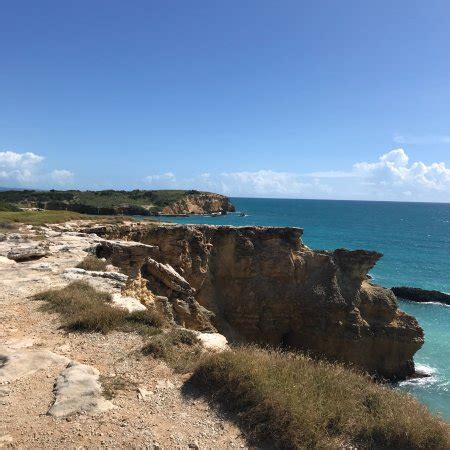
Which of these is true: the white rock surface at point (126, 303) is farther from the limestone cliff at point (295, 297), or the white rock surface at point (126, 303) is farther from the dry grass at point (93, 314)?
the limestone cliff at point (295, 297)

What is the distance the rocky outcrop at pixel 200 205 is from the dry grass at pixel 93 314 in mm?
98179

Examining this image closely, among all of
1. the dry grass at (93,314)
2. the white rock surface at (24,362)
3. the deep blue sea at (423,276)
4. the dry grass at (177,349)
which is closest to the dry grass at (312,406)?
the dry grass at (177,349)

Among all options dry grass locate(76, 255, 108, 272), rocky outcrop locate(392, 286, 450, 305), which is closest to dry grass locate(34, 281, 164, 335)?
dry grass locate(76, 255, 108, 272)

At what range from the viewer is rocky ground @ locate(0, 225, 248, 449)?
4945mm

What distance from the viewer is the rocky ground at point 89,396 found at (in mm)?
4945

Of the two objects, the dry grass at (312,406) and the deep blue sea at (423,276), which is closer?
the dry grass at (312,406)

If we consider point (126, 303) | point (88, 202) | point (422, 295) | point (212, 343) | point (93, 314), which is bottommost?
point (422, 295)

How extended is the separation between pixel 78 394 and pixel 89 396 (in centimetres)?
17

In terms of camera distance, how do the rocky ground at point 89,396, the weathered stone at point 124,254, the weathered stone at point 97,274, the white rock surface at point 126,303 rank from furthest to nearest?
the weathered stone at point 124,254
the weathered stone at point 97,274
the white rock surface at point 126,303
the rocky ground at point 89,396

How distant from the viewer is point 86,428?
5047 mm

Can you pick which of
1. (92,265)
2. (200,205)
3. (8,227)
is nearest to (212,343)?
A: (92,265)

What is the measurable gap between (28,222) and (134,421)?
2396 cm

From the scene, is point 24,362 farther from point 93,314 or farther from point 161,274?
point 161,274

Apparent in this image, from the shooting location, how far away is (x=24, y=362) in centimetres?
659
